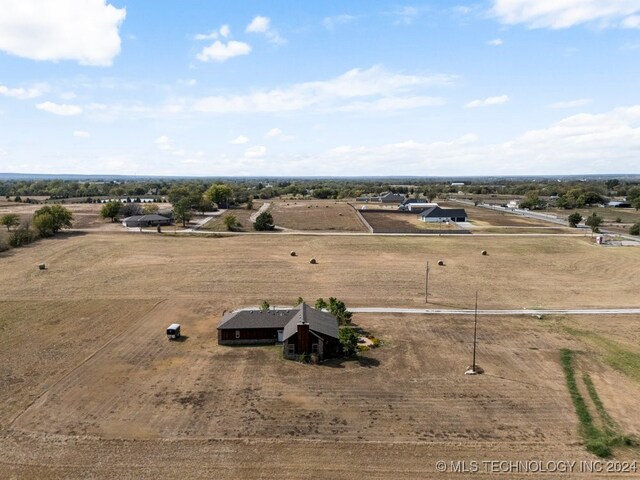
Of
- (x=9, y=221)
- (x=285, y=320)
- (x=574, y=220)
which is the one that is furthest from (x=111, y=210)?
(x=574, y=220)

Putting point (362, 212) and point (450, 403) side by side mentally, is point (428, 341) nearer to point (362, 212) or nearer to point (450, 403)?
point (450, 403)

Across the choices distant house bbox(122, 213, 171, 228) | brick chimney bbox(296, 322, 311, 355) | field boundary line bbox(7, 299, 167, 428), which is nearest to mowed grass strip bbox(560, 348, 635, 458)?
brick chimney bbox(296, 322, 311, 355)

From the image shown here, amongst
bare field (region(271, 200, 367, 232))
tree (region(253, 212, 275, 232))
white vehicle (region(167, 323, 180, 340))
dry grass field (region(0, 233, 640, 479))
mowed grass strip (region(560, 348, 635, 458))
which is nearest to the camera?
dry grass field (region(0, 233, 640, 479))

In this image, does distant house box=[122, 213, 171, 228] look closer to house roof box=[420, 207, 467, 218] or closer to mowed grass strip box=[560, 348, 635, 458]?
house roof box=[420, 207, 467, 218]

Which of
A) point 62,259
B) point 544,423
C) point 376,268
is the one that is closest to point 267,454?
point 544,423

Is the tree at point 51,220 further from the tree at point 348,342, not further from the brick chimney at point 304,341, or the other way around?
the tree at point 348,342

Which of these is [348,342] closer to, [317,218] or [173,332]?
[173,332]

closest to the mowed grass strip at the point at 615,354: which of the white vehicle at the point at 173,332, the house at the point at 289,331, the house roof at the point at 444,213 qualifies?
the house at the point at 289,331
